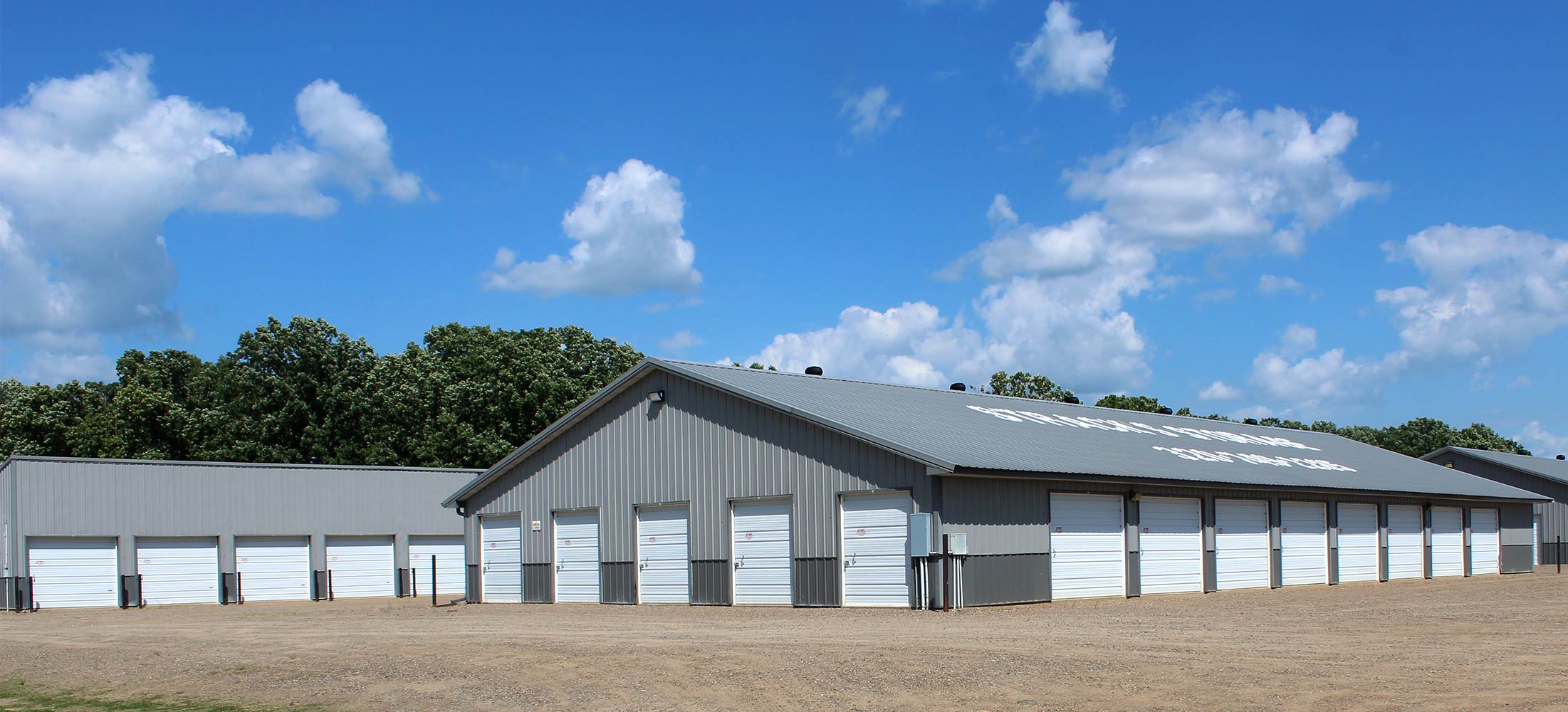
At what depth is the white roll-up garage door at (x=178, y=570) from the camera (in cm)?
3706

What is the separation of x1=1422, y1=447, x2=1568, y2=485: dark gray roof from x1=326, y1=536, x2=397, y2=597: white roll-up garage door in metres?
41.5

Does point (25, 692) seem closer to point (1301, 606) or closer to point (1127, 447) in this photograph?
point (1301, 606)

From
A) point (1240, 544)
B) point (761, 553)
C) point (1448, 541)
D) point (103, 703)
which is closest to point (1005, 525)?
point (761, 553)

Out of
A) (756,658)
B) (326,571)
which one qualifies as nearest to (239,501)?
(326,571)

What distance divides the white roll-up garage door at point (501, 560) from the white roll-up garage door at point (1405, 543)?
23294 millimetres

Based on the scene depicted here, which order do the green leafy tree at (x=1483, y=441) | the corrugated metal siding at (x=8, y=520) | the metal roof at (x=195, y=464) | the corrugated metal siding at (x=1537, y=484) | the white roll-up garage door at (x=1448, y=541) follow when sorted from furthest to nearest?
1. the green leafy tree at (x=1483, y=441)
2. the corrugated metal siding at (x=1537, y=484)
3. the white roll-up garage door at (x=1448, y=541)
4. the metal roof at (x=195, y=464)
5. the corrugated metal siding at (x=8, y=520)

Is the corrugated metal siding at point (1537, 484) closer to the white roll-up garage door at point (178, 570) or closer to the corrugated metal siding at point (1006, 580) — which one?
the corrugated metal siding at point (1006, 580)

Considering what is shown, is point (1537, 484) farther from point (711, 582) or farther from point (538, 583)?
point (538, 583)

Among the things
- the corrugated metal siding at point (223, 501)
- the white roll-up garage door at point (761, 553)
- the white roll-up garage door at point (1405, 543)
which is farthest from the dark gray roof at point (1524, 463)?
the corrugated metal siding at point (223, 501)

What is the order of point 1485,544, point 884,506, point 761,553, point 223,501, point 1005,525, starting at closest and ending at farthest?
point 884,506, point 1005,525, point 761,553, point 223,501, point 1485,544

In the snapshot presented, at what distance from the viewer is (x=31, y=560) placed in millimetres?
35031

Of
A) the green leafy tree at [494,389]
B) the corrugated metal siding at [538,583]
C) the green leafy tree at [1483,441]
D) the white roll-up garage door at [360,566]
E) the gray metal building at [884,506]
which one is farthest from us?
the green leafy tree at [1483,441]

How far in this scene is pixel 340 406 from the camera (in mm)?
61250

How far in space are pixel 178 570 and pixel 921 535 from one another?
2425cm
